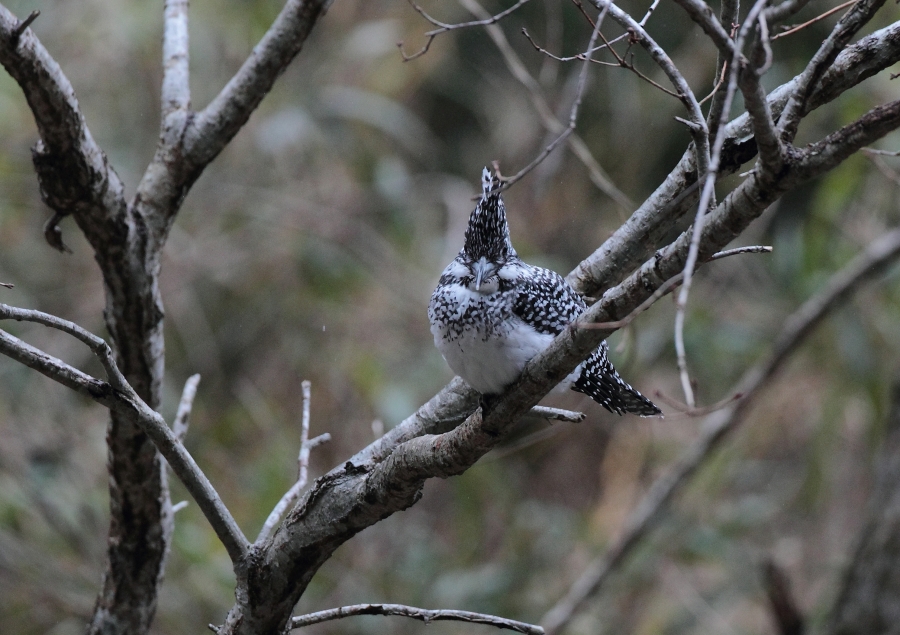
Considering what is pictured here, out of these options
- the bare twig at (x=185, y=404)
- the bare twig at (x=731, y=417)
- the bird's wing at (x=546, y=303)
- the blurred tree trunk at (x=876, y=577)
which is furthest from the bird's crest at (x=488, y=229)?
the blurred tree trunk at (x=876, y=577)

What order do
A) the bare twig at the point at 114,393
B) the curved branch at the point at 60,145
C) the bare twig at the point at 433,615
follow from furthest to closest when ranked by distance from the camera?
the curved branch at the point at 60,145
the bare twig at the point at 433,615
the bare twig at the point at 114,393

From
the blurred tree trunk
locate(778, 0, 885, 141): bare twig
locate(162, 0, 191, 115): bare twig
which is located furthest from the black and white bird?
the blurred tree trunk

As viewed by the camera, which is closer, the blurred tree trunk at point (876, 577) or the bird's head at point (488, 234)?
the bird's head at point (488, 234)

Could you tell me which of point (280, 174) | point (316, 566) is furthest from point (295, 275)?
point (316, 566)

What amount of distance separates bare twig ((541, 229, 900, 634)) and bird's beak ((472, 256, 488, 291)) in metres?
1.98

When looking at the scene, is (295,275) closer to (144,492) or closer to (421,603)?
(421,603)

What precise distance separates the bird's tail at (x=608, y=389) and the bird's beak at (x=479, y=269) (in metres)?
0.37

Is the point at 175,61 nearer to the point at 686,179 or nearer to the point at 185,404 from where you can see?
the point at 185,404

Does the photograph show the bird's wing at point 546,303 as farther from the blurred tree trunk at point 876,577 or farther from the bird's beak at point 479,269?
the blurred tree trunk at point 876,577

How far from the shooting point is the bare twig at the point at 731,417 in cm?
412

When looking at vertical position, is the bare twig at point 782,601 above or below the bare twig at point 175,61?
below

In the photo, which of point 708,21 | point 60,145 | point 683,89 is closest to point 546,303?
point 683,89

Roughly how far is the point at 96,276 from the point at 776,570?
164 inches

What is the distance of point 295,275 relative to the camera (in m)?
5.94
